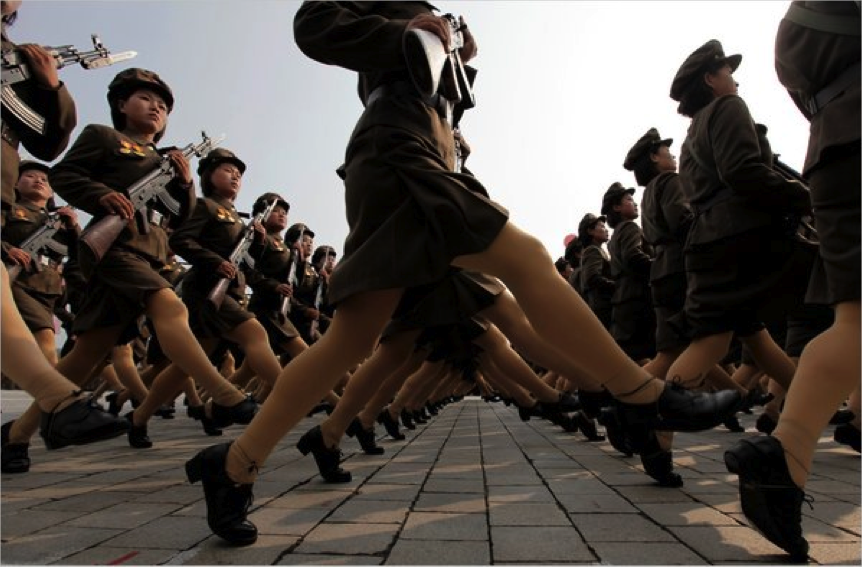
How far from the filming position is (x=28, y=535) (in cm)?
212

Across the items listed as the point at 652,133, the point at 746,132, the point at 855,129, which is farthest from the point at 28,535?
the point at 652,133

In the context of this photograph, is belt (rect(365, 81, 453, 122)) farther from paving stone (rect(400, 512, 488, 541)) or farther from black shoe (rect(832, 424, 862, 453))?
black shoe (rect(832, 424, 862, 453))

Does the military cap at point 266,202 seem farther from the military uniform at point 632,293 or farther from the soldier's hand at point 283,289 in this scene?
A: the military uniform at point 632,293

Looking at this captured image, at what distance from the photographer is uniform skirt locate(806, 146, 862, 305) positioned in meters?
1.92

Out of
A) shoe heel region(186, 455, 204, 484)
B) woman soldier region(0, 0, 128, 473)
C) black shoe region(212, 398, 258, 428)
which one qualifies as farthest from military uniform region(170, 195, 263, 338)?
shoe heel region(186, 455, 204, 484)

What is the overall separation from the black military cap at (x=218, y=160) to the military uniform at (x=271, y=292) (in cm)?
Answer: 133

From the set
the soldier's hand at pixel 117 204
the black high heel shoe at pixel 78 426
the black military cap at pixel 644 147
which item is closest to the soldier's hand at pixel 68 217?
the soldier's hand at pixel 117 204

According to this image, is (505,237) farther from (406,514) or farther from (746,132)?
(746,132)

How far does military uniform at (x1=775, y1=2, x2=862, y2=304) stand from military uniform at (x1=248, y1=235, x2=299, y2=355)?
567 cm

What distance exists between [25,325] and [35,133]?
2.87ft

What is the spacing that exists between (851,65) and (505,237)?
1.24 m

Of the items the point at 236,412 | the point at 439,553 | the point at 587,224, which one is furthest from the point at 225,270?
the point at 587,224

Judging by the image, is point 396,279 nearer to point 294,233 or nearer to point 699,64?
point 699,64

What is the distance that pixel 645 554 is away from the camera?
1.83 m
